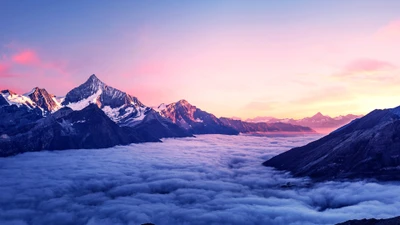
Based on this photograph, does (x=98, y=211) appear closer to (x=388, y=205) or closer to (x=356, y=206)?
(x=356, y=206)

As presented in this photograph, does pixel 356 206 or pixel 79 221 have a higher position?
pixel 356 206

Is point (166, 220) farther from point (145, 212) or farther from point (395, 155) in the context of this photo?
point (395, 155)

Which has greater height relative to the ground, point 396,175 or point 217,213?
point 396,175

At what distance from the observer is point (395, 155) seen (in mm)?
199625

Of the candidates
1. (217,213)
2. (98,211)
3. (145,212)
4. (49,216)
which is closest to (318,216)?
(217,213)

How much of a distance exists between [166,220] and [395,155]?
15717cm

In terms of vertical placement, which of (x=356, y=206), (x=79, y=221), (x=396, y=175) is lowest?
(x=79, y=221)

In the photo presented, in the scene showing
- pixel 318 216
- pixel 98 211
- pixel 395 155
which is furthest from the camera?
pixel 395 155

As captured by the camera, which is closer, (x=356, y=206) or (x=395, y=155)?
(x=356, y=206)

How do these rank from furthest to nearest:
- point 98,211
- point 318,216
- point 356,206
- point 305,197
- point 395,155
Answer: point 395,155, point 305,197, point 98,211, point 356,206, point 318,216

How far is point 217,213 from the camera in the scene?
15550cm

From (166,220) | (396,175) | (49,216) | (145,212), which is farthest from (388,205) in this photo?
(49,216)

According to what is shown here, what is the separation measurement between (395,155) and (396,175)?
1916 cm

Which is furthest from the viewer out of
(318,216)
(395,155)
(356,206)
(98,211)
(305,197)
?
(395,155)
